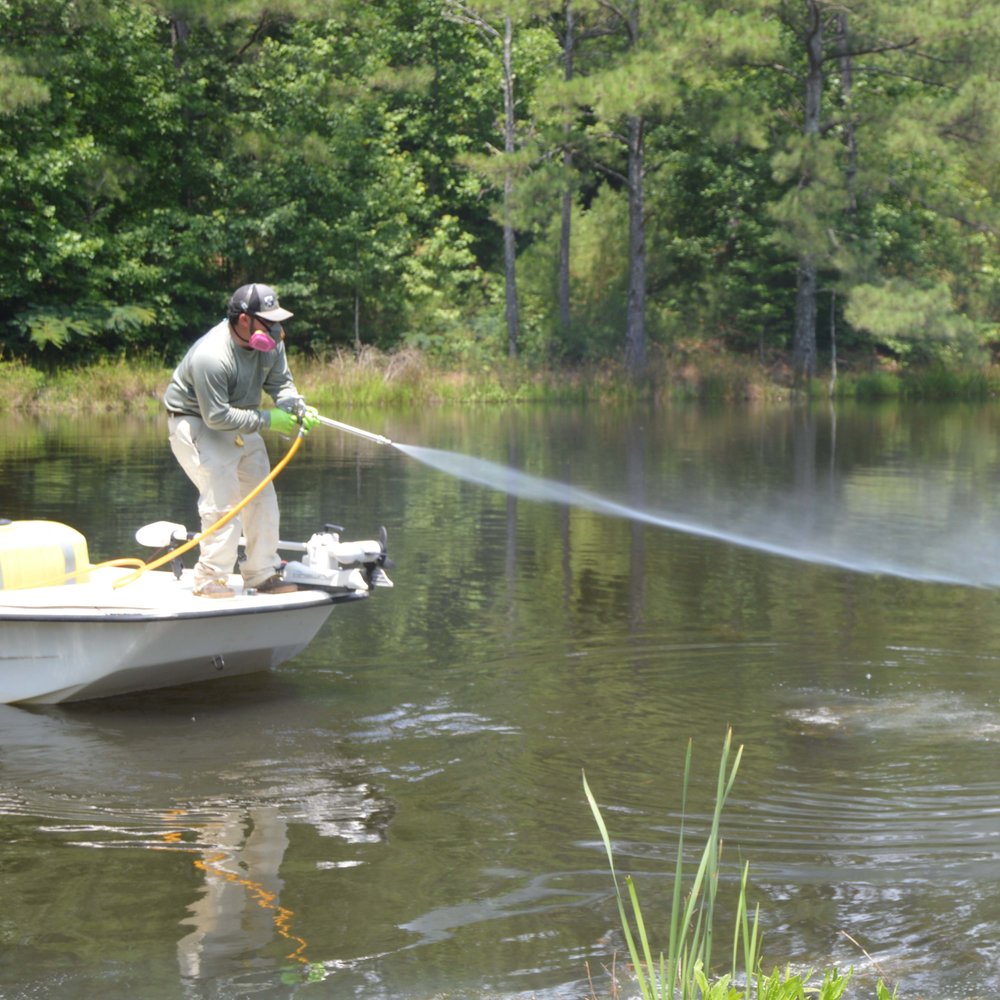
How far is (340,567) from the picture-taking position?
8422 millimetres

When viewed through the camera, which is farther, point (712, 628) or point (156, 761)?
point (712, 628)

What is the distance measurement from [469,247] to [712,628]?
40966 mm

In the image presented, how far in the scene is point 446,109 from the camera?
48.3m

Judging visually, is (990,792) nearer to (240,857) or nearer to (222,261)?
(240,857)

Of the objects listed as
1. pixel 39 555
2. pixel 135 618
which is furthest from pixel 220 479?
pixel 39 555

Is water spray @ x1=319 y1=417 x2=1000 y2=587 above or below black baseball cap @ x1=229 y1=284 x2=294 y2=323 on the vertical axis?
below

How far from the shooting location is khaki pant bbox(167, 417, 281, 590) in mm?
8094

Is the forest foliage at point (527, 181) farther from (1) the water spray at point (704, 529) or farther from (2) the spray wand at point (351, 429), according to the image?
(2) the spray wand at point (351, 429)

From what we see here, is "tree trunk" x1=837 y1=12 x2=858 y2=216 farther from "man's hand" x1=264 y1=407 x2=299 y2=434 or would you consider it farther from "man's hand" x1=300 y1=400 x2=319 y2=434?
"man's hand" x1=264 y1=407 x2=299 y2=434

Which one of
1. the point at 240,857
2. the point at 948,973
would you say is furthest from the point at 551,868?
the point at 948,973

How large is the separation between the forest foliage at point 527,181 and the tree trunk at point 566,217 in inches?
4.4

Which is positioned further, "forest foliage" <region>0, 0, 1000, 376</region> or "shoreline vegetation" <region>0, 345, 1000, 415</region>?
"forest foliage" <region>0, 0, 1000, 376</region>

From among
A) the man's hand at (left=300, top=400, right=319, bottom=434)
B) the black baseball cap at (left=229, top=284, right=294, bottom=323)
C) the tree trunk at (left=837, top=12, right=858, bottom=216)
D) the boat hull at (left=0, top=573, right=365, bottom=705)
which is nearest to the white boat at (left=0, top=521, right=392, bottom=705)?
the boat hull at (left=0, top=573, right=365, bottom=705)

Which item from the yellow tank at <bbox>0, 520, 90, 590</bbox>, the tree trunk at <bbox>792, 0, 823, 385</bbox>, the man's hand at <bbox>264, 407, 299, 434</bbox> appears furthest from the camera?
the tree trunk at <bbox>792, 0, 823, 385</bbox>
